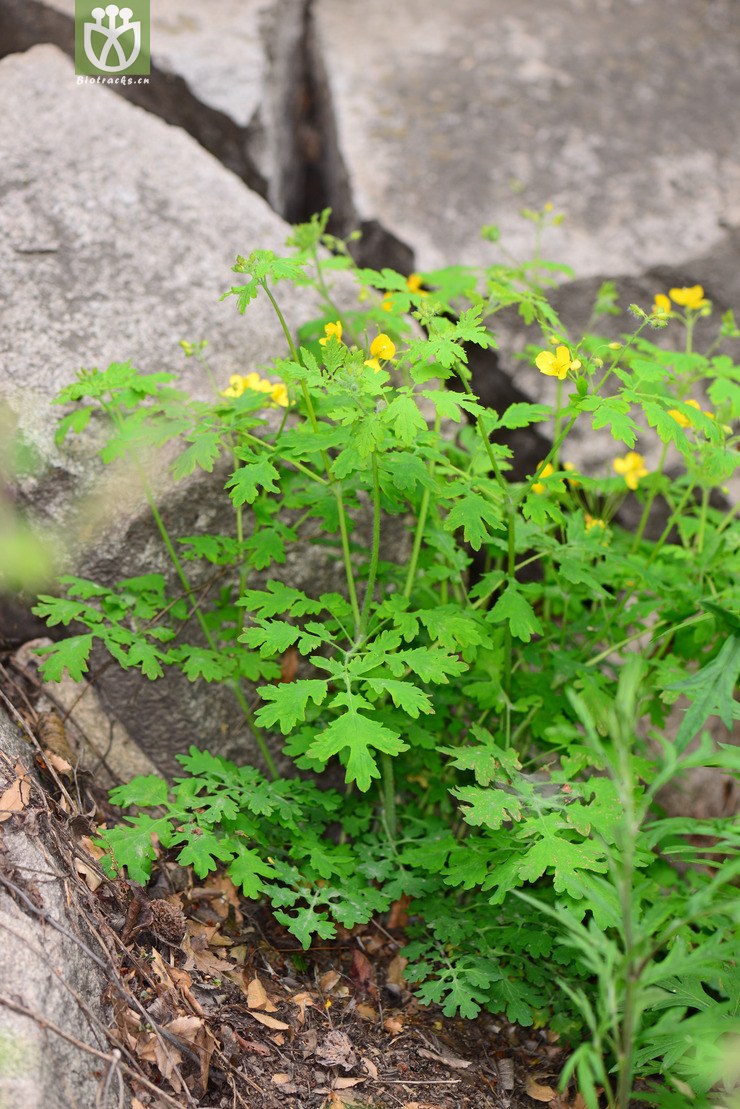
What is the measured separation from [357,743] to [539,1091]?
3.37 feet

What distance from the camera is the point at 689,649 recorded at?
281cm

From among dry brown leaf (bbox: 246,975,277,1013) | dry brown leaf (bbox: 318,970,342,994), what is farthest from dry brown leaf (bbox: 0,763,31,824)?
dry brown leaf (bbox: 318,970,342,994)

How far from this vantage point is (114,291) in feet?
10.1

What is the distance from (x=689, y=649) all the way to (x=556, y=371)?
107 centimetres

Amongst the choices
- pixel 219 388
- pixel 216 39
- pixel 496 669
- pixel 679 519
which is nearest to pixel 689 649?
pixel 679 519

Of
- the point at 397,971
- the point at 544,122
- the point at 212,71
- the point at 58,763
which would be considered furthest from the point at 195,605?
the point at 544,122

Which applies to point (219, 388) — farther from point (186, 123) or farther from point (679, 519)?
point (186, 123)

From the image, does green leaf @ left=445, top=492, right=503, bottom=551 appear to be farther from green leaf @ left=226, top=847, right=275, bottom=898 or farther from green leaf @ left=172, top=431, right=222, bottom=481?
green leaf @ left=226, top=847, right=275, bottom=898

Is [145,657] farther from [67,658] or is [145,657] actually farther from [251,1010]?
[251,1010]

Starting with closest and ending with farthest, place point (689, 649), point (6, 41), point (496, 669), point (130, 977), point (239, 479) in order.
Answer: point (130, 977) → point (239, 479) → point (496, 669) → point (689, 649) → point (6, 41)

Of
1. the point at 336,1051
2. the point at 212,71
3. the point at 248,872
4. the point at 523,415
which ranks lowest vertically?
the point at 336,1051

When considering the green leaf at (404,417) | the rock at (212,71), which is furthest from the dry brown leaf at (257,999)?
the rock at (212,71)

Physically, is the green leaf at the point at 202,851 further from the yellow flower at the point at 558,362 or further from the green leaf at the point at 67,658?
the yellow flower at the point at 558,362

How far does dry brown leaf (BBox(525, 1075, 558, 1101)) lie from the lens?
224cm
